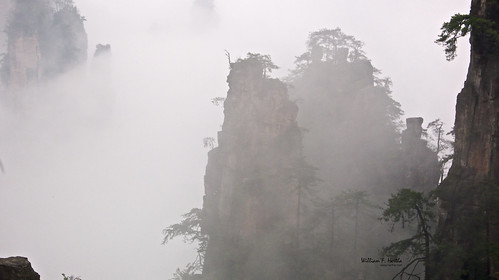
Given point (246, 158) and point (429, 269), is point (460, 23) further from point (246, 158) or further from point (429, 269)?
point (246, 158)

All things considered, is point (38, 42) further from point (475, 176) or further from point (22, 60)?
point (475, 176)

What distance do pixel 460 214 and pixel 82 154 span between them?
118 m

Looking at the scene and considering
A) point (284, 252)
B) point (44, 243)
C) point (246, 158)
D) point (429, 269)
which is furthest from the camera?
point (44, 243)

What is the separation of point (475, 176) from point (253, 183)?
2420 centimetres

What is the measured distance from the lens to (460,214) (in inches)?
864

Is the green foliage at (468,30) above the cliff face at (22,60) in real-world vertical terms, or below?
below

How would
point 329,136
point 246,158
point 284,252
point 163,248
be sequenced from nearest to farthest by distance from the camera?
point 284,252, point 246,158, point 329,136, point 163,248

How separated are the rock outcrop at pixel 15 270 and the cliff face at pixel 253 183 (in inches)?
1175

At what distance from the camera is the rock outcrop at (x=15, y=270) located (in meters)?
9.61

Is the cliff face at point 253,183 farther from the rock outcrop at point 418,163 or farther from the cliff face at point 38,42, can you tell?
the cliff face at point 38,42

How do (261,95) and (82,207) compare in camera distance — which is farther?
(82,207)

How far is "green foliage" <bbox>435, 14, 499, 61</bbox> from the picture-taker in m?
19.4

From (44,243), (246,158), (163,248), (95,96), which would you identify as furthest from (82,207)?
(246,158)

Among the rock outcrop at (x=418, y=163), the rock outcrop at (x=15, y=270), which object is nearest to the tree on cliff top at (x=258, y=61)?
the rock outcrop at (x=418, y=163)
